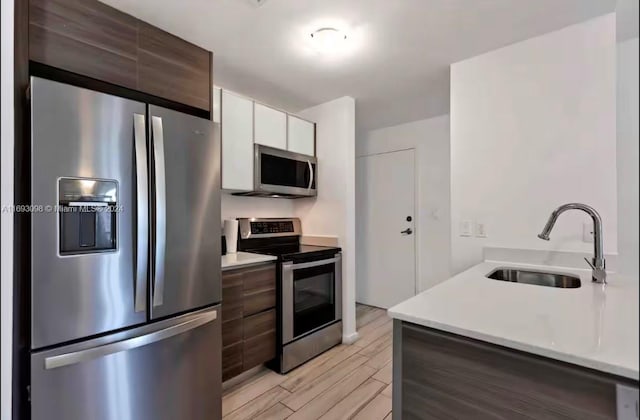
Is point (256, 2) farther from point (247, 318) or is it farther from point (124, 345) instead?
point (247, 318)

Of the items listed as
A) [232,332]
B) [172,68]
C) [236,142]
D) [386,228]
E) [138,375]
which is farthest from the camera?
[386,228]

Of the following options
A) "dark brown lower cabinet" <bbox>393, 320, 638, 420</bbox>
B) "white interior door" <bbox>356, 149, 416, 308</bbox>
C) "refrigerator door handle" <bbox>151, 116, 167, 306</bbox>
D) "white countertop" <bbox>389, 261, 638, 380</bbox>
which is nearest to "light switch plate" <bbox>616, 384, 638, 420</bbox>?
"white countertop" <bbox>389, 261, 638, 380</bbox>

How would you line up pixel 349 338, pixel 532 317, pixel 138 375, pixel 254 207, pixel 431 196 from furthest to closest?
pixel 431 196
pixel 254 207
pixel 349 338
pixel 138 375
pixel 532 317

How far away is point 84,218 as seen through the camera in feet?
A: 3.91

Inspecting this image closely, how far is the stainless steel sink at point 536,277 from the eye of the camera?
1.53 metres

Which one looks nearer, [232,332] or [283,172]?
[232,332]

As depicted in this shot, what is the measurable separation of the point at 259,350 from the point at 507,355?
1744 mm

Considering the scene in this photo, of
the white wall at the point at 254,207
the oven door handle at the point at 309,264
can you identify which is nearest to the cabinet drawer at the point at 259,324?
the oven door handle at the point at 309,264

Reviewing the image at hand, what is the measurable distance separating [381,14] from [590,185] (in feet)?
5.04

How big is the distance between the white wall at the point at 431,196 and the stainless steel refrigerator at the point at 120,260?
259 cm

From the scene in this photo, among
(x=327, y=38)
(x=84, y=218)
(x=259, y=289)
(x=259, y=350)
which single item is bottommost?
(x=259, y=350)

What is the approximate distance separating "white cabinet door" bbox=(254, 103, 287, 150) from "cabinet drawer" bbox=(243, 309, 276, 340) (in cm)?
139

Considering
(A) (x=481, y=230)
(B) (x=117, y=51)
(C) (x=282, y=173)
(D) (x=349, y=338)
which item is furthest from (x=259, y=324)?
(B) (x=117, y=51)

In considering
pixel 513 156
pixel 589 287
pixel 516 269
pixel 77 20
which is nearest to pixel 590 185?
pixel 513 156
